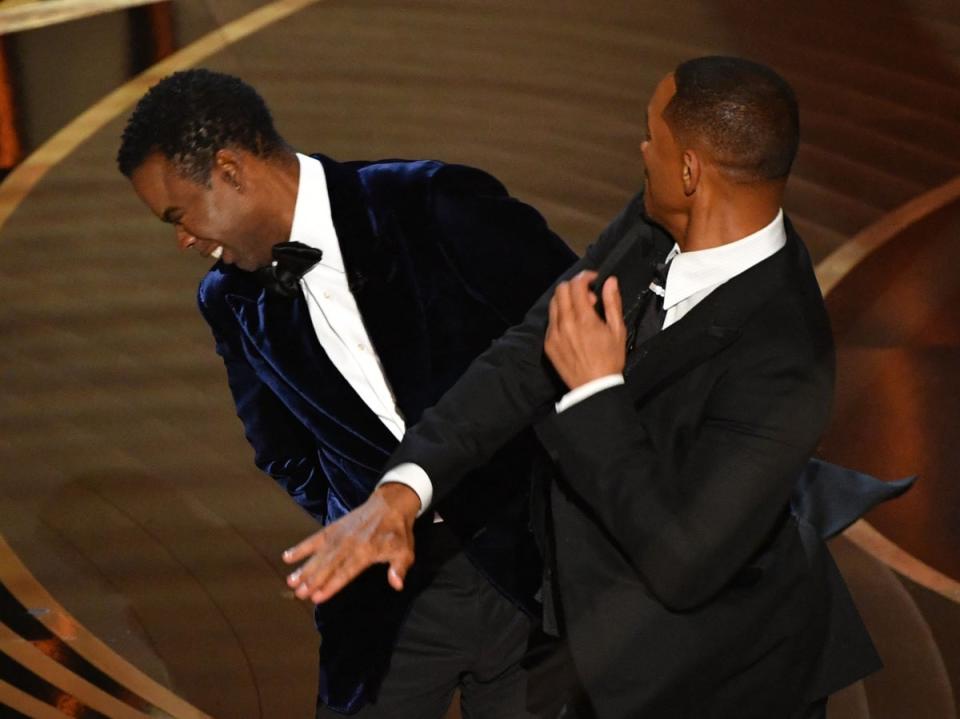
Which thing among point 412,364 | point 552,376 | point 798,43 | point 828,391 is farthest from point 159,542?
point 798,43

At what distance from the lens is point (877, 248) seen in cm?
473

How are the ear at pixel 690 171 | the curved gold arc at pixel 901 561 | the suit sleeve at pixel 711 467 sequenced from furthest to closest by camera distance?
the curved gold arc at pixel 901 561, the ear at pixel 690 171, the suit sleeve at pixel 711 467

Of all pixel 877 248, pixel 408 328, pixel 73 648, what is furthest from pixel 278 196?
pixel 877 248

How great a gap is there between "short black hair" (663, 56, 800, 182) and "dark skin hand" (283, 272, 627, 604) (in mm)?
204

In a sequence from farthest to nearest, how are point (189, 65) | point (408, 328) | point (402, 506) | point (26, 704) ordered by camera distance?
point (189, 65)
point (26, 704)
point (408, 328)
point (402, 506)

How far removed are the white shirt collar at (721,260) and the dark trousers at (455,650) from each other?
705mm

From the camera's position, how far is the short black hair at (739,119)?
1.69 metres

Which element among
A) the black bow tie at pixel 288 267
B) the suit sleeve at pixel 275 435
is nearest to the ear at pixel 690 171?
the black bow tie at pixel 288 267

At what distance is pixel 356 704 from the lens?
7.54 feet

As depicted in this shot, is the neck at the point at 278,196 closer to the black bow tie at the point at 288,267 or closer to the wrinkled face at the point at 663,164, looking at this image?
the black bow tie at the point at 288,267

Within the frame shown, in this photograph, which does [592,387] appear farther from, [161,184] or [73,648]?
[73,648]

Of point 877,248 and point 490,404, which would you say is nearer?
point 490,404

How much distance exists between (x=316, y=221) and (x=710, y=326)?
0.79 meters

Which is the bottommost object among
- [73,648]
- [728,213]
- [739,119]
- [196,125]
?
[73,648]
